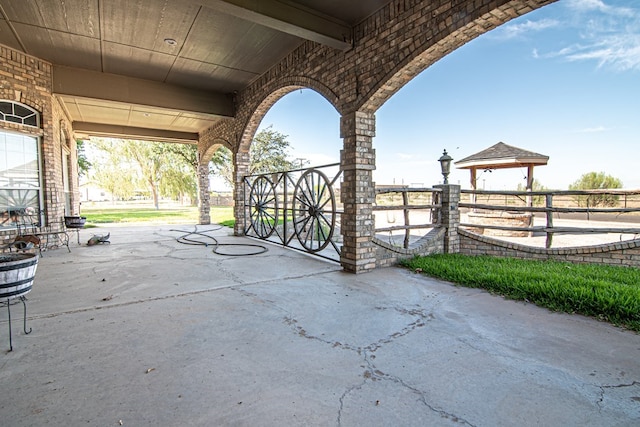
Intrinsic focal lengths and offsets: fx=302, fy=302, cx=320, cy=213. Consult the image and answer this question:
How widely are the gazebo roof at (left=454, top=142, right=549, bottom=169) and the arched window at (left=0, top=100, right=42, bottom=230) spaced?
10.6m

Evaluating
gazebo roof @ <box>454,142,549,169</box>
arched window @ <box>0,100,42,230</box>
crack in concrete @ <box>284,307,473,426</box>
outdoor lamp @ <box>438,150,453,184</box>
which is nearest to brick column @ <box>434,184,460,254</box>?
outdoor lamp @ <box>438,150,453,184</box>

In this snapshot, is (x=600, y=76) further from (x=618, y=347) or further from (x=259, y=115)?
(x=618, y=347)

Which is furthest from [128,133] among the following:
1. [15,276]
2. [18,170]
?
[15,276]

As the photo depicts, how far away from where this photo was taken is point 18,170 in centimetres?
548

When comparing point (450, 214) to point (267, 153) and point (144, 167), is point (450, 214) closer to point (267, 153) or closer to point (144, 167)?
point (267, 153)

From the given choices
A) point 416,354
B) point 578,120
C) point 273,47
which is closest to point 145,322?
point 416,354

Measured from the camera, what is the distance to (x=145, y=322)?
2527 mm

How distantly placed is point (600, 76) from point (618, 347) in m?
19.3

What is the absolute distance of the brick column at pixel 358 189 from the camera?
13.6 feet

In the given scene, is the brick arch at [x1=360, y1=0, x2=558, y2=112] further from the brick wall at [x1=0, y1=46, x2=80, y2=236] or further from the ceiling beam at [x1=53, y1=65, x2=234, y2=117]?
the brick wall at [x1=0, y1=46, x2=80, y2=236]

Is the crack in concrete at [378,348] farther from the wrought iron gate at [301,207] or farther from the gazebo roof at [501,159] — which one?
the gazebo roof at [501,159]

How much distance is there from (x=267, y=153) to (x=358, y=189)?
13.3 m

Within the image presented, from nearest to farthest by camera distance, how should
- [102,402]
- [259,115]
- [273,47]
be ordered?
→ 1. [102,402]
2. [273,47]
3. [259,115]

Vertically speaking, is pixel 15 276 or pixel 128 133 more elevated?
pixel 128 133
